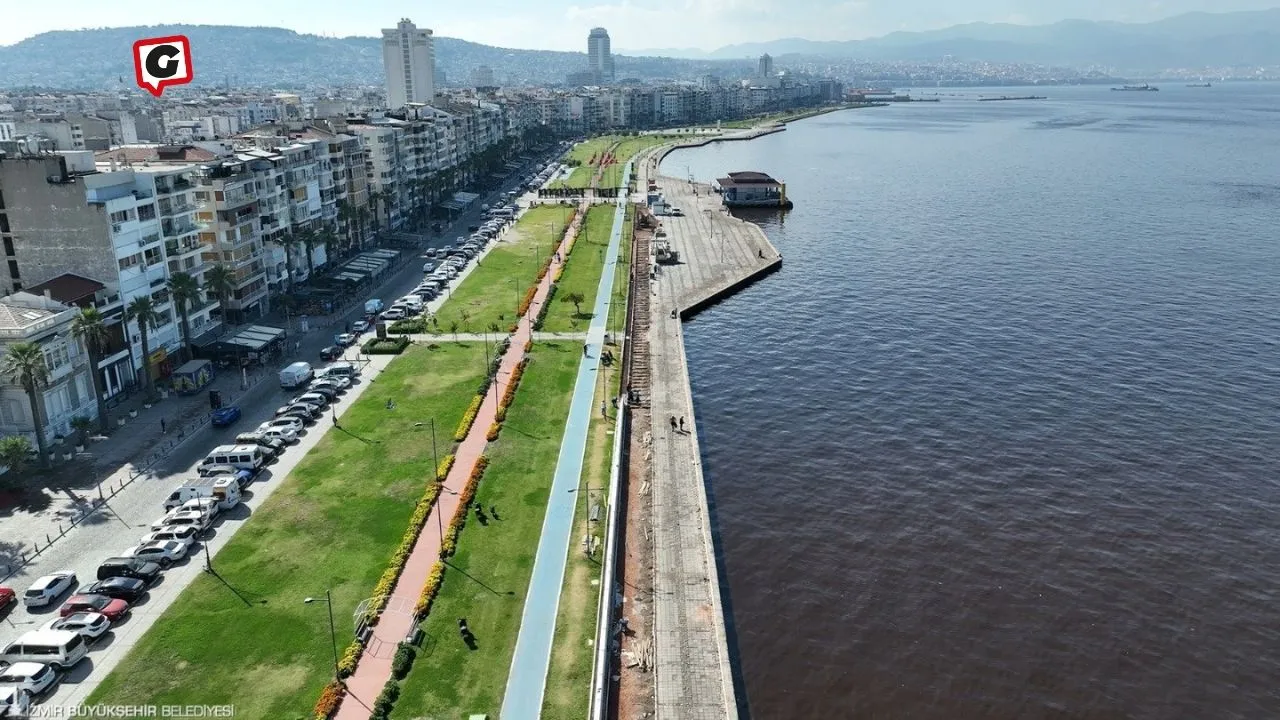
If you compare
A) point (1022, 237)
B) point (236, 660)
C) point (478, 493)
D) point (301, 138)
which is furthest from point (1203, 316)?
point (301, 138)

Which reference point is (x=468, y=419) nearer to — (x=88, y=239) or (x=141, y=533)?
(x=141, y=533)

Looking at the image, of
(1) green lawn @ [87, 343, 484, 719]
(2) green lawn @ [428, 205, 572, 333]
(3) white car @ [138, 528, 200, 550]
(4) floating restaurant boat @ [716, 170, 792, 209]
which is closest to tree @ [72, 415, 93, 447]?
(1) green lawn @ [87, 343, 484, 719]

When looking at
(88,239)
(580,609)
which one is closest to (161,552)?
(580,609)

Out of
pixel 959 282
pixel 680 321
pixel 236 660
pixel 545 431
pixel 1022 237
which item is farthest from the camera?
pixel 1022 237

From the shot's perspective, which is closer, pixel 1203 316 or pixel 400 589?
pixel 400 589

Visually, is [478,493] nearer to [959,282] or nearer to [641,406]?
[641,406]

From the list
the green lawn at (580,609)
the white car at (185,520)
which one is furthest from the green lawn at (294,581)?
the green lawn at (580,609)
